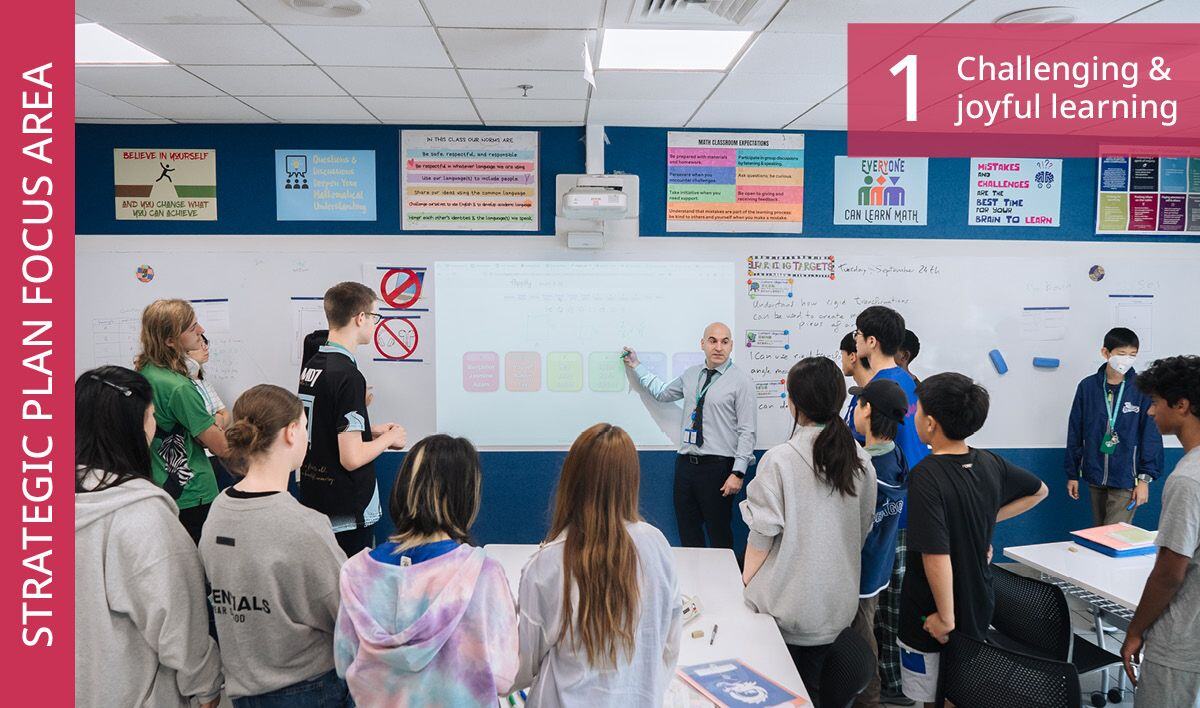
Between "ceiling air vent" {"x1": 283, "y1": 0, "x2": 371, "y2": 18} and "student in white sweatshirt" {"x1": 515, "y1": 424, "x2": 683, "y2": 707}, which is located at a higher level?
"ceiling air vent" {"x1": 283, "y1": 0, "x2": 371, "y2": 18}

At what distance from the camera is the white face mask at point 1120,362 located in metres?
3.79

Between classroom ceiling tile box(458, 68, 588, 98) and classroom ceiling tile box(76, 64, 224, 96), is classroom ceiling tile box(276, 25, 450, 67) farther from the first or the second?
classroom ceiling tile box(76, 64, 224, 96)

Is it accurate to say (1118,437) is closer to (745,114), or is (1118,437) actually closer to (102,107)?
(745,114)

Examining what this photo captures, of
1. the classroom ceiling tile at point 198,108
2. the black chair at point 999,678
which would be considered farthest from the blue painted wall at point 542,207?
the black chair at point 999,678

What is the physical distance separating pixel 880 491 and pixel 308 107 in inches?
132

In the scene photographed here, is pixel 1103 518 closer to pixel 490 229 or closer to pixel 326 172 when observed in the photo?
pixel 490 229

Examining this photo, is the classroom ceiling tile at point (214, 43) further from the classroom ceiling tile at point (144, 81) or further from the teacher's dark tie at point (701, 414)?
the teacher's dark tie at point (701, 414)

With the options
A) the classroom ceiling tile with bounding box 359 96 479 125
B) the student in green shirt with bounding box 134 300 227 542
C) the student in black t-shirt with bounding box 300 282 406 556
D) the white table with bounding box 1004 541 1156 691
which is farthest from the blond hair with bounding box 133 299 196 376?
the white table with bounding box 1004 541 1156 691

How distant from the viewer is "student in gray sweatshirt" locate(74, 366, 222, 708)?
4.87 feet

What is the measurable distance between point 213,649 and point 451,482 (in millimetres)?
814

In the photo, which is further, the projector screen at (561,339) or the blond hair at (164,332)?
the projector screen at (561,339)

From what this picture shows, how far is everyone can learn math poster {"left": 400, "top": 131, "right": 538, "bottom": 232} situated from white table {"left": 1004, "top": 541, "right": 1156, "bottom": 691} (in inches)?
122

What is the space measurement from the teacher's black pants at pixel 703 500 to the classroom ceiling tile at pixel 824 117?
1.97 m

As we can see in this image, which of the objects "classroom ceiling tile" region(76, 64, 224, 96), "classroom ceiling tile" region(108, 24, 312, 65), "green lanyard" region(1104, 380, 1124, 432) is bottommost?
"green lanyard" region(1104, 380, 1124, 432)
